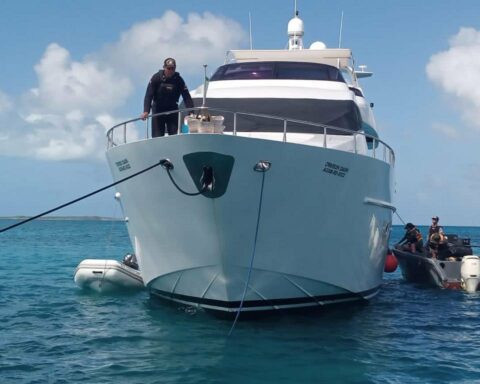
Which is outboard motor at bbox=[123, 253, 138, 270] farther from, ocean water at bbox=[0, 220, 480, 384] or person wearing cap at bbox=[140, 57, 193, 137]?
person wearing cap at bbox=[140, 57, 193, 137]

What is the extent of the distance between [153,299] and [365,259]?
3858mm

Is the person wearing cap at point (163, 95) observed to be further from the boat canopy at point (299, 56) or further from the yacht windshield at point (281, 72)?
the boat canopy at point (299, 56)

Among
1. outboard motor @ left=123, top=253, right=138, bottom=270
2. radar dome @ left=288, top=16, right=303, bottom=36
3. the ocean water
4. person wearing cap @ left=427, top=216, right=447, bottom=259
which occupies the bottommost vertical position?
the ocean water

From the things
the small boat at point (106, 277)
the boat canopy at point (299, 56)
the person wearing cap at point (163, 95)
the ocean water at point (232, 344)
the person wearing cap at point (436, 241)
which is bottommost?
the ocean water at point (232, 344)

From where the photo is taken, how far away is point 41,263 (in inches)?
936

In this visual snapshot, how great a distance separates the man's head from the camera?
9547 mm

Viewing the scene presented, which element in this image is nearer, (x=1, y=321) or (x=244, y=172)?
(x=244, y=172)

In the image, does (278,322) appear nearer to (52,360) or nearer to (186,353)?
(186,353)

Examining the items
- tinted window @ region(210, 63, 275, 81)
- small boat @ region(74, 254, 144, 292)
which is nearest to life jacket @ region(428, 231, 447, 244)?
tinted window @ region(210, 63, 275, 81)

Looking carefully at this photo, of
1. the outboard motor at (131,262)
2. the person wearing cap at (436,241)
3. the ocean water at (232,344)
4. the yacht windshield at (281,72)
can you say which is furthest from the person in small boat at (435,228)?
the outboard motor at (131,262)

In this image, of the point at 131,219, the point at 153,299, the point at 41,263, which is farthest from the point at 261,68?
the point at 41,263

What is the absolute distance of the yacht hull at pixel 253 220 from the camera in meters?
8.59

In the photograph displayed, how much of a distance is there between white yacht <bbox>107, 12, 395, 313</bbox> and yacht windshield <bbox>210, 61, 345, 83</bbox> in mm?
916

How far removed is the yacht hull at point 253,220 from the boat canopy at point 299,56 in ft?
17.7
